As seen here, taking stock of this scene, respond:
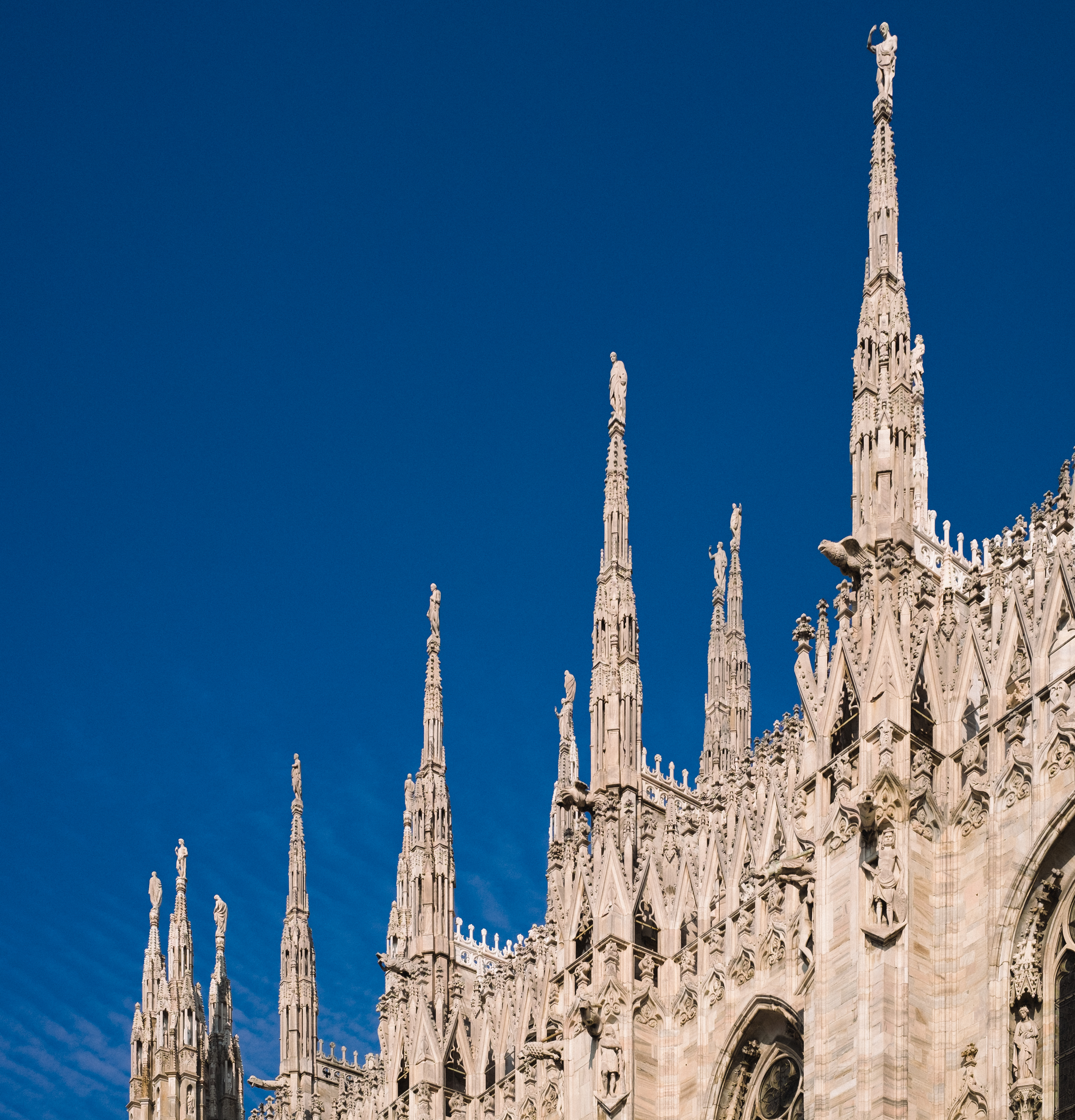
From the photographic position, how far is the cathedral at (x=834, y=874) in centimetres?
2522

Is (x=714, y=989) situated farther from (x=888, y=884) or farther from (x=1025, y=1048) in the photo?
(x=1025, y=1048)

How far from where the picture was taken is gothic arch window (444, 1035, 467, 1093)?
35844 millimetres

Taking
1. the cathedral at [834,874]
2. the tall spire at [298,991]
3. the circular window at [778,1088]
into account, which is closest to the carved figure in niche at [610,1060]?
the cathedral at [834,874]

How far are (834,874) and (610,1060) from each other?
5177 mm

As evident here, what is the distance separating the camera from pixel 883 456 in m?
29.4

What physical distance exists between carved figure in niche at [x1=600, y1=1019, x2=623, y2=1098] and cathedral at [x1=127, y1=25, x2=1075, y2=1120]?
0.03 metres

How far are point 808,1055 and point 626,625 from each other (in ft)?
33.2

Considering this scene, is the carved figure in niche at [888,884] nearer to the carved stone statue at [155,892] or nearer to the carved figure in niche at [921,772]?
the carved figure in niche at [921,772]

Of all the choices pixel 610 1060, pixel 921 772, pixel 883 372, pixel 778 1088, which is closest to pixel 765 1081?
pixel 778 1088

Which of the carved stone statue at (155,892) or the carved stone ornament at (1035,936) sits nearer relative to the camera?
the carved stone ornament at (1035,936)

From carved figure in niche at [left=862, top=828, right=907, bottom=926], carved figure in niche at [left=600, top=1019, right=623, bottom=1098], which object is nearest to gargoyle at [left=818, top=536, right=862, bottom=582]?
carved figure in niche at [left=862, top=828, right=907, bottom=926]

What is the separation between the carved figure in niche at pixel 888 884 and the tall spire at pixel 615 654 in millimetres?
7698

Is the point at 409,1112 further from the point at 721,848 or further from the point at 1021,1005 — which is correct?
the point at 1021,1005

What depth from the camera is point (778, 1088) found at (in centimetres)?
2900
